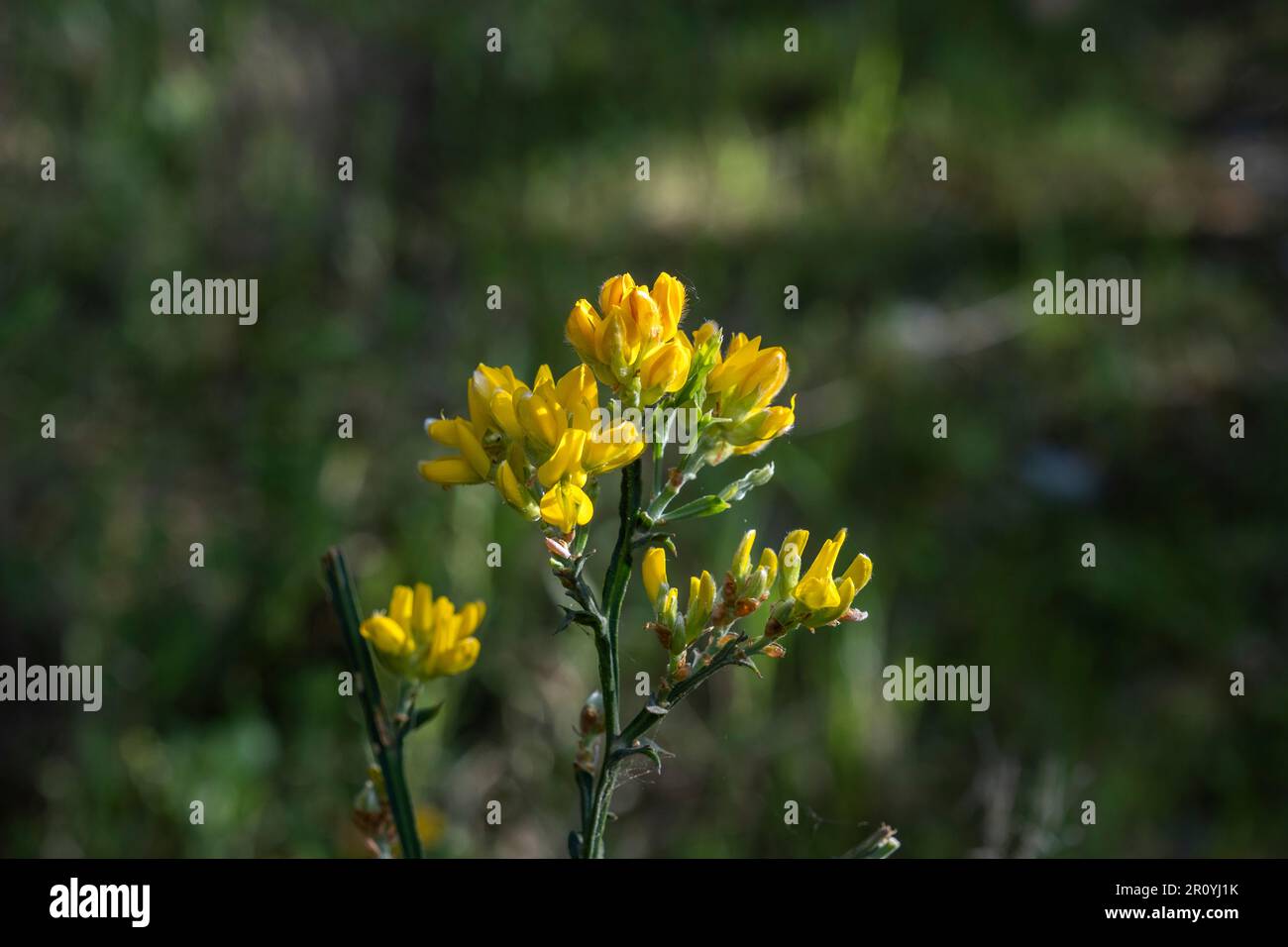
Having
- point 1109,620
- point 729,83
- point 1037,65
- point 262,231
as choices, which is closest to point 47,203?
point 262,231

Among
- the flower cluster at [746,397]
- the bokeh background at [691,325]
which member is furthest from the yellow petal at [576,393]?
the bokeh background at [691,325]

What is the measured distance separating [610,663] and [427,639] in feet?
0.43

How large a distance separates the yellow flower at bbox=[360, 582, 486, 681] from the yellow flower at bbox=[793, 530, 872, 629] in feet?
0.74

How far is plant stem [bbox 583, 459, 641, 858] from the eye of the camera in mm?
761

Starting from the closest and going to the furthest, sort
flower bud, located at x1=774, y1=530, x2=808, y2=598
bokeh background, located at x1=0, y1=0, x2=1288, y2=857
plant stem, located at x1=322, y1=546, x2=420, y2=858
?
plant stem, located at x1=322, y1=546, x2=420, y2=858
flower bud, located at x1=774, y1=530, x2=808, y2=598
bokeh background, located at x1=0, y1=0, x2=1288, y2=857

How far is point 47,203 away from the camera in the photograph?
9.93ft

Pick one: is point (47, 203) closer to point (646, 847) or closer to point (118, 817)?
point (118, 817)

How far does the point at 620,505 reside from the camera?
79 centimetres

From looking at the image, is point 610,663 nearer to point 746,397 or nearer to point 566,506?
point 566,506

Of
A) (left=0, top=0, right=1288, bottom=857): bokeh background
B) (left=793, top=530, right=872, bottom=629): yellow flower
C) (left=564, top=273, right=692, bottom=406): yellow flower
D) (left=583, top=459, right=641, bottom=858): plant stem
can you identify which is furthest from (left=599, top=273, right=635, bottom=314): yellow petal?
(left=0, top=0, right=1288, bottom=857): bokeh background

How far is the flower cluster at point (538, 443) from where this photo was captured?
2.57ft

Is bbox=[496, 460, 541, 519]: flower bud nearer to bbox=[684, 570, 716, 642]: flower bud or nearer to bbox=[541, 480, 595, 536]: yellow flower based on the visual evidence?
bbox=[541, 480, 595, 536]: yellow flower

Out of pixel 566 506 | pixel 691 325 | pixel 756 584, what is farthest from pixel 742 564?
pixel 691 325
